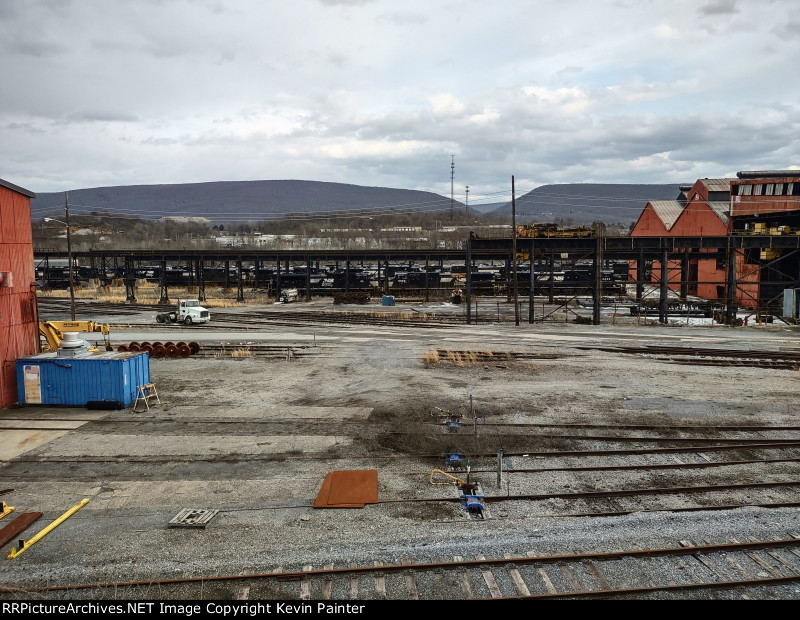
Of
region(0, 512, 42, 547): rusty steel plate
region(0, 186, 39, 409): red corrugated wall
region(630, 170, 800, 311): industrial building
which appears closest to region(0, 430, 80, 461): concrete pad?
region(0, 186, 39, 409): red corrugated wall

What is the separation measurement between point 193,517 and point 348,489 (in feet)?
11.0

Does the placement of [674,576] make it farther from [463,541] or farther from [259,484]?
[259,484]

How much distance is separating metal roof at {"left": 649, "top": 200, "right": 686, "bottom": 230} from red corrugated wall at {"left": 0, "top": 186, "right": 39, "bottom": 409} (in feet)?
225

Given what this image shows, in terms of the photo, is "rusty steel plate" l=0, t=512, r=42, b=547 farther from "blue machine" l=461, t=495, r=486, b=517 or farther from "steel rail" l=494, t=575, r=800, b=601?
"steel rail" l=494, t=575, r=800, b=601

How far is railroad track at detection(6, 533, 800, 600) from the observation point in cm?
836

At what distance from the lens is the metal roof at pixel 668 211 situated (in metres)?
68.9

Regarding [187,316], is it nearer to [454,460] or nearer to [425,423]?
[425,423]

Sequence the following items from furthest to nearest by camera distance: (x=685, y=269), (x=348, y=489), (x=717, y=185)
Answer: (x=717, y=185) → (x=685, y=269) → (x=348, y=489)

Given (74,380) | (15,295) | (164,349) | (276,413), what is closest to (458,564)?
(276,413)

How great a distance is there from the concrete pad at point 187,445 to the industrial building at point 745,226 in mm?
36049

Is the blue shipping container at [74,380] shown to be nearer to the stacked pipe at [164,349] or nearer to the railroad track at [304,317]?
the stacked pipe at [164,349]

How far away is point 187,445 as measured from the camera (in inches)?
620

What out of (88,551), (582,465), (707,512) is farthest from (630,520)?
(88,551)

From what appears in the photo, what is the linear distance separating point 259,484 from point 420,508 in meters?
4.10
